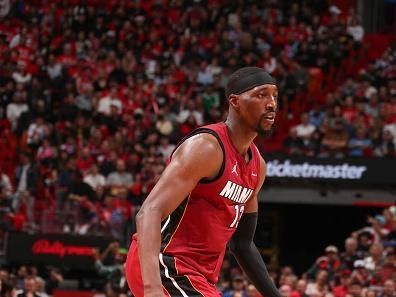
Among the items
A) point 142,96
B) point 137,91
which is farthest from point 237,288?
point 137,91

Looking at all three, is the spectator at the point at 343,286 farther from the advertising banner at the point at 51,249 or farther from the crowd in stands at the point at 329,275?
the advertising banner at the point at 51,249

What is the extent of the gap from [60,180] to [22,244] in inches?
59.7

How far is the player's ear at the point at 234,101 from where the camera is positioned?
4.71 meters

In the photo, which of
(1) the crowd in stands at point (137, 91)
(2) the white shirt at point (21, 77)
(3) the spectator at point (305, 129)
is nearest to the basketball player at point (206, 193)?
(1) the crowd in stands at point (137, 91)

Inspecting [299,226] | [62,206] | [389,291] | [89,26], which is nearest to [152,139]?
[62,206]

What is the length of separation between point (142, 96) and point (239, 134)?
583 inches

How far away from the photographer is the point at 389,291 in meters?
11.5

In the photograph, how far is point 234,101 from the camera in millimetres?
4730

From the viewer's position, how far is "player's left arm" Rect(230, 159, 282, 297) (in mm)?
5219

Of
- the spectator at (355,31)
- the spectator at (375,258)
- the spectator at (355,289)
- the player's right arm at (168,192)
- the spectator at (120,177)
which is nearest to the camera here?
the player's right arm at (168,192)

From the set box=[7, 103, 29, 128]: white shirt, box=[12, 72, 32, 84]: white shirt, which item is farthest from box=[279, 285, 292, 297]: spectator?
box=[12, 72, 32, 84]: white shirt

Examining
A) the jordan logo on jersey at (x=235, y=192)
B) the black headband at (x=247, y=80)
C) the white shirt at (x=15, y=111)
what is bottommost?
the white shirt at (x=15, y=111)

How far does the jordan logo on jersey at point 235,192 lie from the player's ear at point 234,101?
15.0 inches

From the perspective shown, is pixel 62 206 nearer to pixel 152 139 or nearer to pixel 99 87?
pixel 152 139
